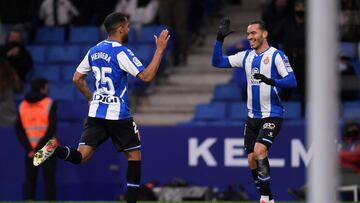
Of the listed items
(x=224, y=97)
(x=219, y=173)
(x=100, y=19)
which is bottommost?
(x=219, y=173)

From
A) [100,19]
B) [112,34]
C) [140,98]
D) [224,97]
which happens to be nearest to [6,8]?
[100,19]

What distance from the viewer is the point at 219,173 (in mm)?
15469

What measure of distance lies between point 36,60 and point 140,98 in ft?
6.62

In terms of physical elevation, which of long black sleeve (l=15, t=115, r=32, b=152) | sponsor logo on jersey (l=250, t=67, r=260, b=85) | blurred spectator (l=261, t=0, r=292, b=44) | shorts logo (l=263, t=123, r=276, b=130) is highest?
blurred spectator (l=261, t=0, r=292, b=44)

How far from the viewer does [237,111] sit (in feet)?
52.8

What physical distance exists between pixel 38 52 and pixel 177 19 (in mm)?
2545

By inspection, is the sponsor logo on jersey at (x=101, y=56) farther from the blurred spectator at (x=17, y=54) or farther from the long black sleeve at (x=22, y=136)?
the blurred spectator at (x=17, y=54)

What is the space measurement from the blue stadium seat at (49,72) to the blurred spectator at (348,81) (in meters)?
4.84

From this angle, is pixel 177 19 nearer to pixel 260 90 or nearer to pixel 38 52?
pixel 38 52

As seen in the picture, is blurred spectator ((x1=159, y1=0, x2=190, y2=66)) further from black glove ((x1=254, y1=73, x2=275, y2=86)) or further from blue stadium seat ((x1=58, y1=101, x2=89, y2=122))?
black glove ((x1=254, y1=73, x2=275, y2=86))

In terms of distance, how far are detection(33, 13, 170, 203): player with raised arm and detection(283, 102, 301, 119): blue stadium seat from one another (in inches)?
227

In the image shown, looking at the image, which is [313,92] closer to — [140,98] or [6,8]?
[140,98]

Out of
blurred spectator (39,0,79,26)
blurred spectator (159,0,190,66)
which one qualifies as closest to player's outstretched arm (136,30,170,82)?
blurred spectator (159,0,190,66)

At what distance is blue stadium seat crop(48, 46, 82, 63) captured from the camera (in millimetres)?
18234
